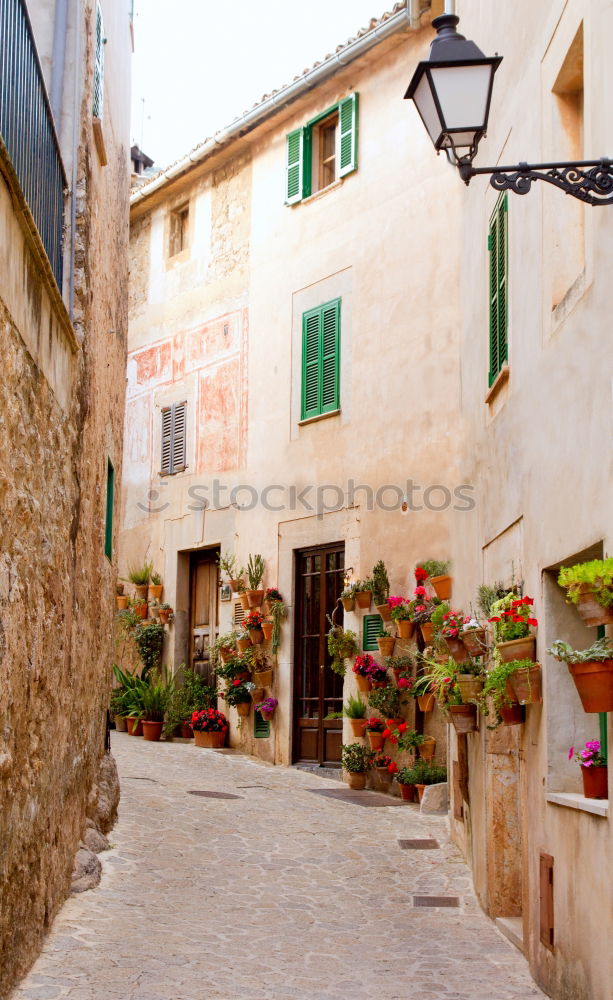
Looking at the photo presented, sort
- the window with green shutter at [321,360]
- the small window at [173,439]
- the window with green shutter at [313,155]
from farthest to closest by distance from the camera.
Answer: the small window at [173,439]
the window with green shutter at [313,155]
the window with green shutter at [321,360]

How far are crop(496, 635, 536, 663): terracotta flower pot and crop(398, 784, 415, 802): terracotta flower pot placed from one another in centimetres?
565

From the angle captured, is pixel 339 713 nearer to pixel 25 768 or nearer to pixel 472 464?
pixel 472 464

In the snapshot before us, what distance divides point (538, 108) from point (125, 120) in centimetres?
539

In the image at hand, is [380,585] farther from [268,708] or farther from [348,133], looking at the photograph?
[348,133]

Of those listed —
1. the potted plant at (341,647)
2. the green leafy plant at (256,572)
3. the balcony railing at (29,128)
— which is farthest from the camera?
the green leafy plant at (256,572)

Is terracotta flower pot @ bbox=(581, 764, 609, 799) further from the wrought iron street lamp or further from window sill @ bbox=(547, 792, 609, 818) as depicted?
the wrought iron street lamp

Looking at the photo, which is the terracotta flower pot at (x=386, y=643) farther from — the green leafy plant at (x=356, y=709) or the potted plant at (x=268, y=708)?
the potted plant at (x=268, y=708)

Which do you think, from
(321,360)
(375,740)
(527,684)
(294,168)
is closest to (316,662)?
(375,740)

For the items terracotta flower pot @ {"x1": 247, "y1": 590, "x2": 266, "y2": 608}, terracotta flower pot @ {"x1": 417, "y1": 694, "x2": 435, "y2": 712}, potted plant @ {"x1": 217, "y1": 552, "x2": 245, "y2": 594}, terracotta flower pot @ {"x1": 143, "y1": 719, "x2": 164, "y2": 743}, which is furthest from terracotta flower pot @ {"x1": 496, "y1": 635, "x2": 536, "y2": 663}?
terracotta flower pot @ {"x1": 143, "y1": 719, "x2": 164, "y2": 743}

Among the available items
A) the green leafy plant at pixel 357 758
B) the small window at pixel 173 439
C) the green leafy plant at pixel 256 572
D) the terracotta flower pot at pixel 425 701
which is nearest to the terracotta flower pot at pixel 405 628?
the terracotta flower pot at pixel 425 701

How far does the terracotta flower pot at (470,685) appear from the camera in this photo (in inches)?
299

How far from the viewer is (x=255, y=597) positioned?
14570 millimetres

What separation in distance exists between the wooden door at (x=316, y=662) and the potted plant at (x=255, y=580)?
0.58 metres

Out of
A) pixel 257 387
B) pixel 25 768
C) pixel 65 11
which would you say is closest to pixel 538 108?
pixel 65 11
